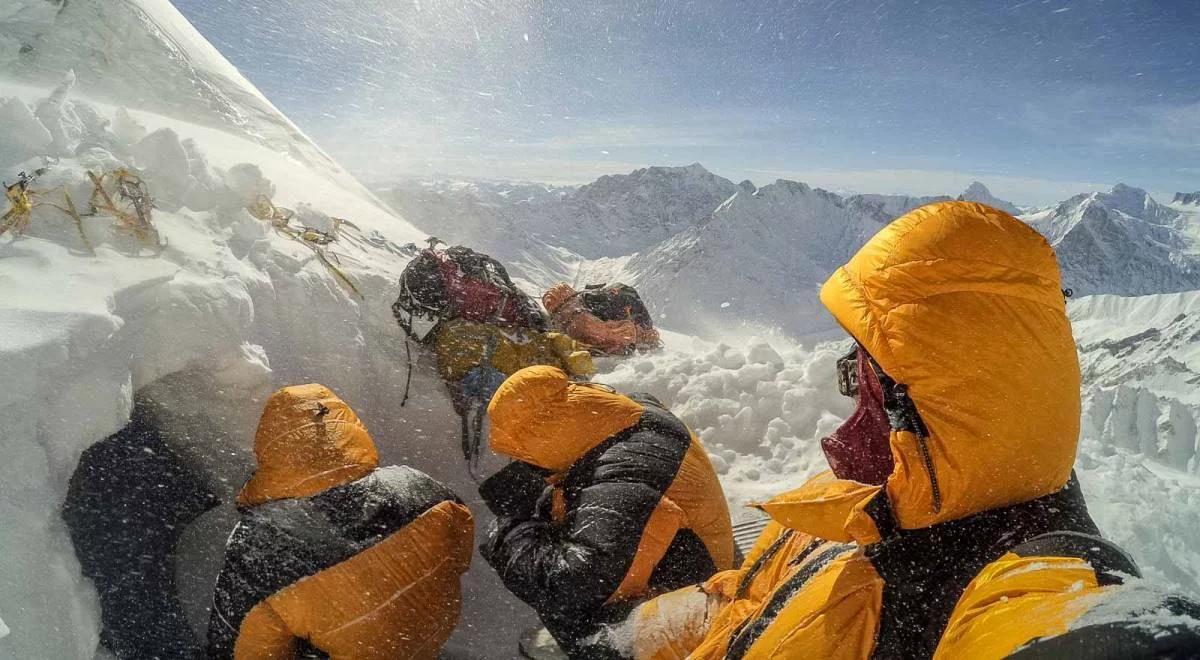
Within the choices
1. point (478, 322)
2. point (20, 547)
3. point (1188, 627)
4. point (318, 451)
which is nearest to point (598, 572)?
point (318, 451)

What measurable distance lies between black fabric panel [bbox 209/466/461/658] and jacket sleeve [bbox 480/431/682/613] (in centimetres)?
47

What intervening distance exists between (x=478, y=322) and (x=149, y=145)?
2.46 metres

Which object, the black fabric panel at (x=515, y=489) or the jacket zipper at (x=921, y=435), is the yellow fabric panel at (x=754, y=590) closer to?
the jacket zipper at (x=921, y=435)

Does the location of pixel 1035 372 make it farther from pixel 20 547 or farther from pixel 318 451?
pixel 20 547

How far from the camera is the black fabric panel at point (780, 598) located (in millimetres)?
1306

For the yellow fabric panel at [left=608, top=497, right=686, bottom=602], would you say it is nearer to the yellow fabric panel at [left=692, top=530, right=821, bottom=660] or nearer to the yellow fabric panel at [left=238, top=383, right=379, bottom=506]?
the yellow fabric panel at [left=692, top=530, right=821, bottom=660]

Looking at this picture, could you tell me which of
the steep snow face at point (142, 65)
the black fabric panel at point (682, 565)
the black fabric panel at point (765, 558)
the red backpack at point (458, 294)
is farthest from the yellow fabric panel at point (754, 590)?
the steep snow face at point (142, 65)

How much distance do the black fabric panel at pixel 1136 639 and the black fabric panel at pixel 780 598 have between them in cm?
56

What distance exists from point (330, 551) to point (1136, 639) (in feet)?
7.21

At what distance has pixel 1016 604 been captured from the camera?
0.86m

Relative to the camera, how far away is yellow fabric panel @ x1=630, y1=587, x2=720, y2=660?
1.91 meters

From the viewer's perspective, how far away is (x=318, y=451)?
2.27m

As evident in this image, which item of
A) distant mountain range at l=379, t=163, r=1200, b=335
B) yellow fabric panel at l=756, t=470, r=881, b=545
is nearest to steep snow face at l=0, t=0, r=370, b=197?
yellow fabric panel at l=756, t=470, r=881, b=545

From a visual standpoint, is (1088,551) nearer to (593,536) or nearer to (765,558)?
(765,558)
